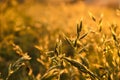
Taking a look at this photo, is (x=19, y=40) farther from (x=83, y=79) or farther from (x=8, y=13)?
(x=83, y=79)

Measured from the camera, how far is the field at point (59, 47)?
7.54 feet

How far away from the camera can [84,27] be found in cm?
249

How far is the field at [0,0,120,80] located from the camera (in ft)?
7.54

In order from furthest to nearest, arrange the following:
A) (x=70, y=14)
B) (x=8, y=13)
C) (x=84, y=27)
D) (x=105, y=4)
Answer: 1. (x=105, y=4)
2. (x=70, y=14)
3. (x=8, y=13)
4. (x=84, y=27)

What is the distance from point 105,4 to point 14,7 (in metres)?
5.33

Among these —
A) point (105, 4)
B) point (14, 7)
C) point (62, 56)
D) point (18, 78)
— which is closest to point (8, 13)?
point (14, 7)

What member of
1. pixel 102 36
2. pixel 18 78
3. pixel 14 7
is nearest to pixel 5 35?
pixel 14 7

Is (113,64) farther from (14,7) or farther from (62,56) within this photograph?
(14,7)

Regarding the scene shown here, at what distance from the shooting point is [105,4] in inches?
452

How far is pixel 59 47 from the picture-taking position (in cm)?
230

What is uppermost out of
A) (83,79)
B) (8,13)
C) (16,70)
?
(8,13)

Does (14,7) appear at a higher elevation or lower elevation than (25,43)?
higher

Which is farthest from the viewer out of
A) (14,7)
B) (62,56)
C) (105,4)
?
(105,4)

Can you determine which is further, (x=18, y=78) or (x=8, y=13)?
(x=8, y=13)
